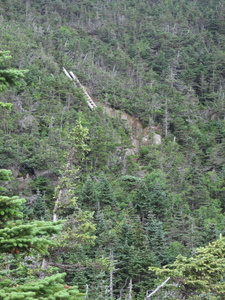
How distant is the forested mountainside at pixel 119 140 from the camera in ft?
37.6

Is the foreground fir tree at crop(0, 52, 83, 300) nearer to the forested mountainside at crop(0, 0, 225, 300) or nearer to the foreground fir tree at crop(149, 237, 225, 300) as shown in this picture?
the forested mountainside at crop(0, 0, 225, 300)

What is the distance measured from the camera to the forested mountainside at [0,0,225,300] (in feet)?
37.6

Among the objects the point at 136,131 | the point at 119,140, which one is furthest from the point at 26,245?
the point at 136,131

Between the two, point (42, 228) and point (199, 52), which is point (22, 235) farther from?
point (199, 52)

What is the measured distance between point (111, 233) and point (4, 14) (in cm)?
5911

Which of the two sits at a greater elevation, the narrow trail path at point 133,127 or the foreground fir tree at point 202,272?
the foreground fir tree at point 202,272

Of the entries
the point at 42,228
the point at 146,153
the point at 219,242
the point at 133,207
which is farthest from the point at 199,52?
the point at 42,228

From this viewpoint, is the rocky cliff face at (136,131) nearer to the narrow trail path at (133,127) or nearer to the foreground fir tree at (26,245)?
the narrow trail path at (133,127)

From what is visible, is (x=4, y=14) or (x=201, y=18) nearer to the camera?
(x=4, y=14)

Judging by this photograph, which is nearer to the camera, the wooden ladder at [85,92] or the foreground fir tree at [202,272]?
the foreground fir tree at [202,272]

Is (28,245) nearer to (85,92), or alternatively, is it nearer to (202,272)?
(202,272)

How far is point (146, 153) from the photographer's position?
136 feet

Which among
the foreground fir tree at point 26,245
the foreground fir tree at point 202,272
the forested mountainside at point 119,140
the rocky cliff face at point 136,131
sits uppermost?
the foreground fir tree at point 26,245

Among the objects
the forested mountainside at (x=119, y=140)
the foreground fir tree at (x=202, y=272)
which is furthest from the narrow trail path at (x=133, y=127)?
the foreground fir tree at (x=202, y=272)
